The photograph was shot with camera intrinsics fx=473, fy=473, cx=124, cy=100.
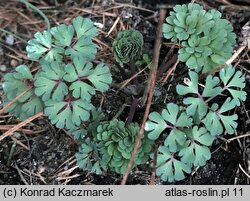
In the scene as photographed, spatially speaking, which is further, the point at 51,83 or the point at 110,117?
the point at 110,117

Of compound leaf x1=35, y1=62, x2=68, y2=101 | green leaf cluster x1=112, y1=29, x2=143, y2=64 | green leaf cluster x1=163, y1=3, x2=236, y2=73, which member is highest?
green leaf cluster x1=163, y1=3, x2=236, y2=73

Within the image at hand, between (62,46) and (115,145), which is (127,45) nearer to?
(62,46)

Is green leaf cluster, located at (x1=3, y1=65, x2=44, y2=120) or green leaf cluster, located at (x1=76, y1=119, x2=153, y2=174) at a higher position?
green leaf cluster, located at (x1=3, y1=65, x2=44, y2=120)

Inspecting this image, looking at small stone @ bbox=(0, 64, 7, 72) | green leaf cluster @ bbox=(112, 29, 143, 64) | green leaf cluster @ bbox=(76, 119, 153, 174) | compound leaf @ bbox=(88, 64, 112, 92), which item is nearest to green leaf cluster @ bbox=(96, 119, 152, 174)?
green leaf cluster @ bbox=(76, 119, 153, 174)

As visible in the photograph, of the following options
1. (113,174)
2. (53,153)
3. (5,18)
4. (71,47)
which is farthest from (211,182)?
(5,18)

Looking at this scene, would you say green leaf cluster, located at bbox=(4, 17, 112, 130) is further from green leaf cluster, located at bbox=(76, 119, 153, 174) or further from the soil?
the soil

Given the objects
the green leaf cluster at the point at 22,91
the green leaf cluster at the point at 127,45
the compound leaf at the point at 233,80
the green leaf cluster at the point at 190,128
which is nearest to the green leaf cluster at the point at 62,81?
the green leaf cluster at the point at 22,91

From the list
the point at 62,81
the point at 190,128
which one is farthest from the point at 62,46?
the point at 190,128
